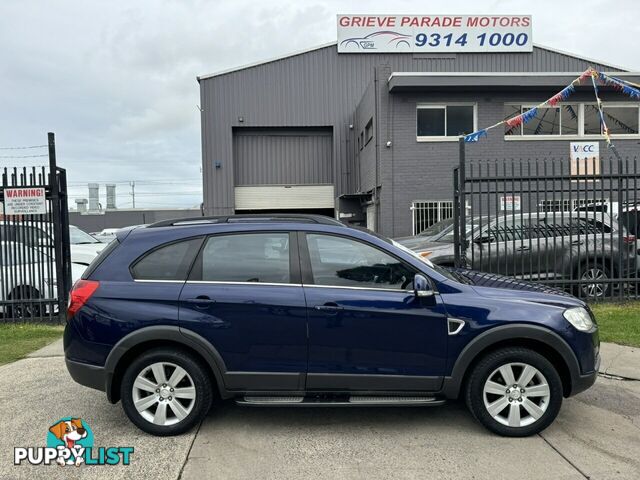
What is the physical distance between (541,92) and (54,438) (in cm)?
1576

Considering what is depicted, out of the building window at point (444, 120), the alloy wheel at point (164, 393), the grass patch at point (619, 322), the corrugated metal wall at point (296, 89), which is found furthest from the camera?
the corrugated metal wall at point (296, 89)

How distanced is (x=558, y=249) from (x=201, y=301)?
6.47 meters

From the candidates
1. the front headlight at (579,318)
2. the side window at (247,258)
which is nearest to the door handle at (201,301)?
the side window at (247,258)

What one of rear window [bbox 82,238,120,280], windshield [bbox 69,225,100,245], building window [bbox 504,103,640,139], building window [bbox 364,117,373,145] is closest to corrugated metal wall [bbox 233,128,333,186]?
building window [bbox 364,117,373,145]

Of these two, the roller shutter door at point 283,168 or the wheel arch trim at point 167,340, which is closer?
the wheel arch trim at point 167,340

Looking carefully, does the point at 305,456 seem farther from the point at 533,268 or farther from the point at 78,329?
the point at 533,268

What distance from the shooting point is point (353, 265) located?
3.87m

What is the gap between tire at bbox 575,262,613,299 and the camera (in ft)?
26.9

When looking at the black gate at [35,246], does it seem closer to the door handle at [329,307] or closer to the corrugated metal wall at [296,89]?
Result: the door handle at [329,307]

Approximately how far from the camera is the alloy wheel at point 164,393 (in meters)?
3.78

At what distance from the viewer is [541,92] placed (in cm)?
1554

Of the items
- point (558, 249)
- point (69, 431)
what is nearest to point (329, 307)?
point (69, 431)

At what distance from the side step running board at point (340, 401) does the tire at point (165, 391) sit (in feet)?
1.10

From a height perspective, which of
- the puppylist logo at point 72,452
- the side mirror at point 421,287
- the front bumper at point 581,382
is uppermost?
the side mirror at point 421,287
